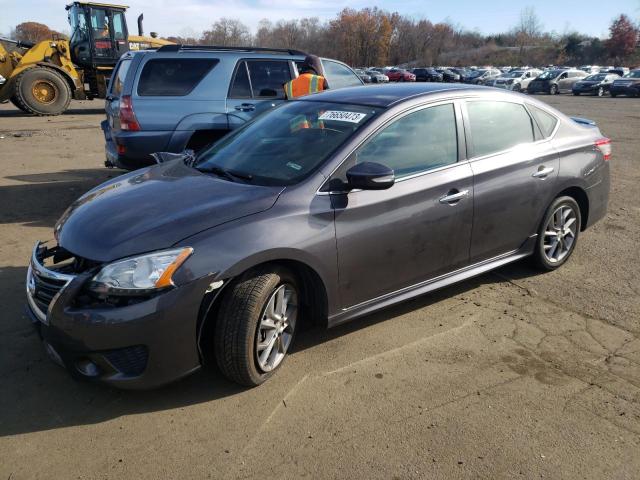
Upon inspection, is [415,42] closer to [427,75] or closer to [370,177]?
[427,75]

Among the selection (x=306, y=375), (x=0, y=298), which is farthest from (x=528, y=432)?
(x=0, y=298)

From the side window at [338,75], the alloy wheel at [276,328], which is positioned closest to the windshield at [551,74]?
the side window at [338,75]

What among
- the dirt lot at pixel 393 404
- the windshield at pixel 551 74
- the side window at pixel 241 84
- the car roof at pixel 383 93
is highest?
the side window at pixel 241 84

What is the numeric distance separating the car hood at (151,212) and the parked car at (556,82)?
38555 mm

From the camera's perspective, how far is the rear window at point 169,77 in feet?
22.1

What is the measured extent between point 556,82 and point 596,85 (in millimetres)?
2982

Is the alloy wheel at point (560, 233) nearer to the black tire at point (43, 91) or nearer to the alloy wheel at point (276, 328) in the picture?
the alloy wheel at point (276, 328)

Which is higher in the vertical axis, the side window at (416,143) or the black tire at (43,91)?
the black tire at (43,91)

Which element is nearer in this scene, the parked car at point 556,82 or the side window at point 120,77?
the side window at point 120,77

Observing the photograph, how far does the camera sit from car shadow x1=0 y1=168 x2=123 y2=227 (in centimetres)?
627

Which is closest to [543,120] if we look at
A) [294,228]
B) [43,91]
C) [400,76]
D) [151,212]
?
[294,228]

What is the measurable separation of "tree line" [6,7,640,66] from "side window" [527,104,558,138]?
8224 centimetres

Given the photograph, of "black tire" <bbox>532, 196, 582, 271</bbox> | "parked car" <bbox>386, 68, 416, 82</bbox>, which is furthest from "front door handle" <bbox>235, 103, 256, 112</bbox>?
"parked car" <bbox>386, 68, 416, 82</bbox>

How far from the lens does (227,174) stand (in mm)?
3557
